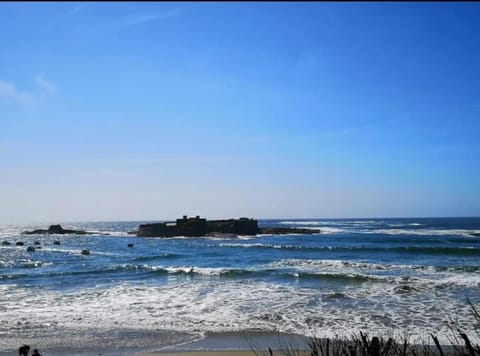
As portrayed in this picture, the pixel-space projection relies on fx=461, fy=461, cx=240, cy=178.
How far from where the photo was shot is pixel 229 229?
72500 millimetres

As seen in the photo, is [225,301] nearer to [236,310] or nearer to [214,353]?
[236,310]

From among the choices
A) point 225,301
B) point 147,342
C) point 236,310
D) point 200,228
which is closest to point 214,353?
point 147,342

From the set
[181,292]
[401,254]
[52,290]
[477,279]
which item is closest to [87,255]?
[52,290]

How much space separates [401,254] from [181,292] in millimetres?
23107

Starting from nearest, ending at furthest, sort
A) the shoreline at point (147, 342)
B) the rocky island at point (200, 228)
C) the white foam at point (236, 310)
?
the shoreline at point (147, 342)
the white foam at point (236, 310)
the rocky island at point (200, 228)

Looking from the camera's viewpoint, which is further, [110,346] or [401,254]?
[401,254]

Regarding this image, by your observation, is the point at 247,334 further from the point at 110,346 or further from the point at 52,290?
the point at 52,290

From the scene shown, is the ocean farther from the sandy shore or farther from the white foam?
the sandy shore

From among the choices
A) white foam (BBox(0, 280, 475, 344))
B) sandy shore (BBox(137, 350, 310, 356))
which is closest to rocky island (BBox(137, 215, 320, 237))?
white foam (BBox(0, 280, 475, 344))

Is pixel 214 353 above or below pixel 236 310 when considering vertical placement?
above

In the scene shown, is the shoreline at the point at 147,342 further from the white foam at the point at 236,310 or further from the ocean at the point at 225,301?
the white foam at the point at 236,310

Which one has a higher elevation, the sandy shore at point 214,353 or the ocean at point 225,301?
the sandy shore at point 214,353

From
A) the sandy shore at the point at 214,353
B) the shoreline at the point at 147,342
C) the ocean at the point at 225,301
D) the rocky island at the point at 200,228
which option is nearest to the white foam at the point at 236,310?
the ocean at the point at 225,301

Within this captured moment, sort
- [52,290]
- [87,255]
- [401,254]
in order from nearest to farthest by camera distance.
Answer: [52,290] → [401,254] → [87,255]
